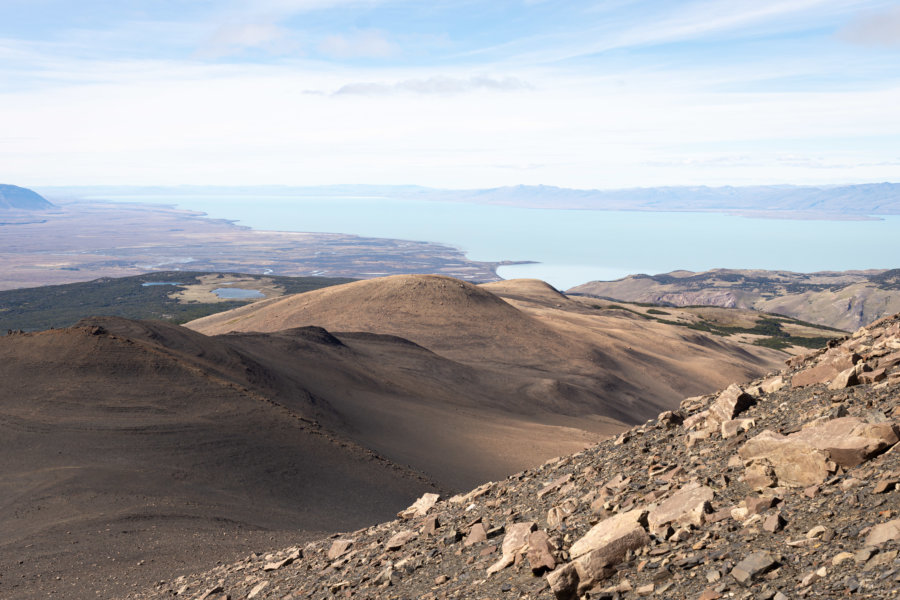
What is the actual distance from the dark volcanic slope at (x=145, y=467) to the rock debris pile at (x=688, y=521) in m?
2.72

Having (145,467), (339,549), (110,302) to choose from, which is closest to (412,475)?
(145,467)

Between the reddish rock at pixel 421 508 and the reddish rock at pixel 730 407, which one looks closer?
the reddish rock at pixel 730 407

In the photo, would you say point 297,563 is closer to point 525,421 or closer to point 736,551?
point 736,551

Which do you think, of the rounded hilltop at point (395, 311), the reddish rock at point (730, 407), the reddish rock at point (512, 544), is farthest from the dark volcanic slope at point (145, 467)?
the rounded hilltop at point (395, 311)

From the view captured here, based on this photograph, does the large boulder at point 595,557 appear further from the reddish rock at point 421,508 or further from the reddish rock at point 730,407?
the reddish rock at point 421,508

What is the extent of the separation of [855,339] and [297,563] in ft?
38.4

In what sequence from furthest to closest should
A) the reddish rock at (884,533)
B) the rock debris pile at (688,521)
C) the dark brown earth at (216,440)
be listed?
1. the dark brown earth at (216,440)
2. the rock debris pile at (688,521)
3. the reddish rock at (884,533)

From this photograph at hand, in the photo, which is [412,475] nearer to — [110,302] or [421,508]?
[421,508]

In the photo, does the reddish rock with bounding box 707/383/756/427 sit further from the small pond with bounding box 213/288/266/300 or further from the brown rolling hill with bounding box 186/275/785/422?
the small pond with bounding box 213/288/266/300

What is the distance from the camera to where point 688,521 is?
8.98 metres

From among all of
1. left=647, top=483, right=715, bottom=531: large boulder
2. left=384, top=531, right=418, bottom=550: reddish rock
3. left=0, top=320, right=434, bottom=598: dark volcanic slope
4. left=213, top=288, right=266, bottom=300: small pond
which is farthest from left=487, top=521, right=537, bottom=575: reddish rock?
left=213, top=288, right=266, bottom=300: small pond

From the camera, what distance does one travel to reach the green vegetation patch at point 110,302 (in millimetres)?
125438

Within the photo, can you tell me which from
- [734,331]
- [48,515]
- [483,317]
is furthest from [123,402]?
[734,331]

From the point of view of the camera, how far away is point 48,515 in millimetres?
18406
